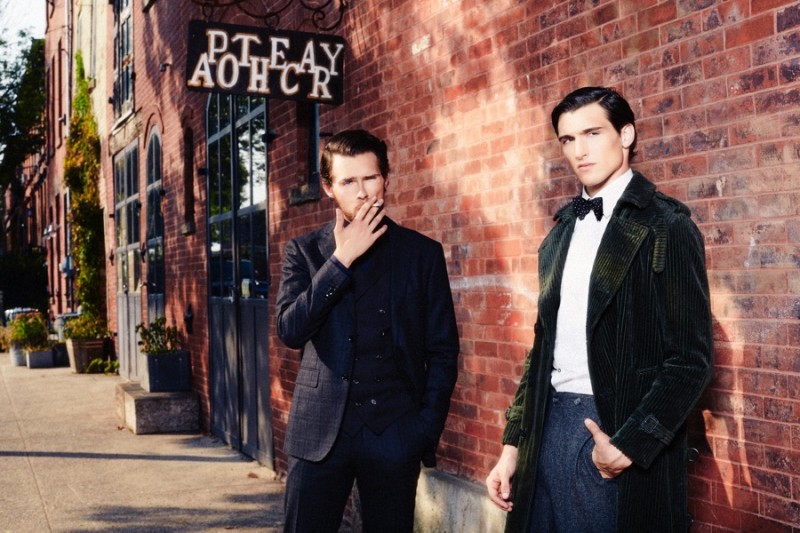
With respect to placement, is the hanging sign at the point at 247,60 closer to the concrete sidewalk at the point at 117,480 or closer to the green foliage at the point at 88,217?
the concrete sidewalk at the point at 117,480

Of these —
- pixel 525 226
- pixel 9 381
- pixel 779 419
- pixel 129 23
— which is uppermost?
pixel 129 23

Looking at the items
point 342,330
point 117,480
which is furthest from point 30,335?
point 342,330

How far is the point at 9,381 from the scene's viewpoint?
15125mm

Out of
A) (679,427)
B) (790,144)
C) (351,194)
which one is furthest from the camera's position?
(351,194)

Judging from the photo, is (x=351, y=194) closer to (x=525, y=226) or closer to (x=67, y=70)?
(x=525, y=226)

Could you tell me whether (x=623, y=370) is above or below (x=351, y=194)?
below

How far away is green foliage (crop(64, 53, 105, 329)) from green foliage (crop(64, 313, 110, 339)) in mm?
111

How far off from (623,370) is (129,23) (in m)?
13.6

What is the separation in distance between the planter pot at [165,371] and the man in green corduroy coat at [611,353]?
8101 mm

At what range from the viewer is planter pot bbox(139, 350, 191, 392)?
10.3 metres

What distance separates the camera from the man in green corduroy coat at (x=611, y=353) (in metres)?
2.27

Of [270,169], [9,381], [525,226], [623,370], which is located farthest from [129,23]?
[623,370]

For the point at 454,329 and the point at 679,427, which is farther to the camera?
the point at 454,329

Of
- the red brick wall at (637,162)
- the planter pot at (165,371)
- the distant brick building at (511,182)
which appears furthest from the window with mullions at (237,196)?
the red brick wall at (637,162)
